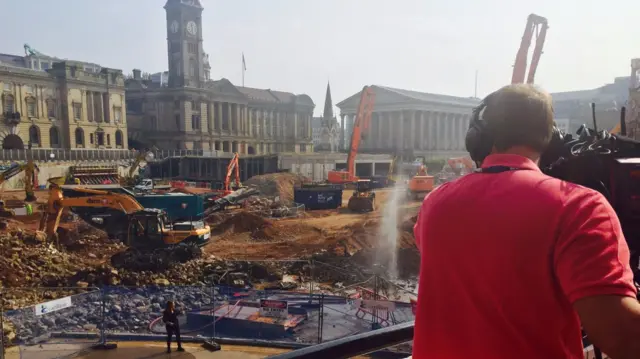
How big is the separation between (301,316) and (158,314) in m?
4.50

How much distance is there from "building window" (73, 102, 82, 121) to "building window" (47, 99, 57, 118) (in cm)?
229

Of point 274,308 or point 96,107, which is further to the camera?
point 96,107

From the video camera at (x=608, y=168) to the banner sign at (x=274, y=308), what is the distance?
37.5ft

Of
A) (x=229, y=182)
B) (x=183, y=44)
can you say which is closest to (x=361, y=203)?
(x=229, y=182)

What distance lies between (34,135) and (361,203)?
41941 mm

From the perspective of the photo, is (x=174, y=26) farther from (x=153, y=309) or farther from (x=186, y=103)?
(x=153, y=309)

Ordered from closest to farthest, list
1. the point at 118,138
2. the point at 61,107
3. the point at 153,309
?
the point at 153,309, the point at 61,107, the point at 118,138

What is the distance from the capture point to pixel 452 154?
9044cm

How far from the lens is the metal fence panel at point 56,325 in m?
12.3

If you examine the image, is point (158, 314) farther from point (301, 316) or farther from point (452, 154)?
point (452, 154)

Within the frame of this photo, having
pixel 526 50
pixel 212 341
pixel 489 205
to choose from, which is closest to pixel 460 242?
pixel 489 205

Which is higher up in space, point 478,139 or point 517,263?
point 478,139

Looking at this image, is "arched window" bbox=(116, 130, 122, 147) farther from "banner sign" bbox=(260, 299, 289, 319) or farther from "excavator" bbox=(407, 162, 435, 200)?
"banner sign" bbox=(260, 299, 289, 319)

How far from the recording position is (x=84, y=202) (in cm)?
2138
